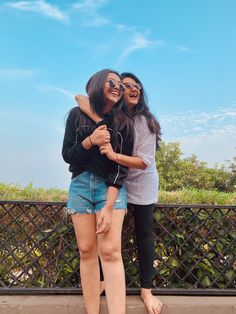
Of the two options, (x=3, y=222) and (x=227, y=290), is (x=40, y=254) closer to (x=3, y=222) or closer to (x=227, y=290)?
(x=3, y=222)

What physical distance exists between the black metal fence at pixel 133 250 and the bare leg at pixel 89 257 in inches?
20.2

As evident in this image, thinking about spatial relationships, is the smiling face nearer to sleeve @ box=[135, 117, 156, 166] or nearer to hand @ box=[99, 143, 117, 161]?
sleeve @ box=[135, 117, 156, 166]

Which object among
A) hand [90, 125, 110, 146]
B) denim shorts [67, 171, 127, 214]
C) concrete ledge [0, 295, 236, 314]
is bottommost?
concrete ledge [0, 295, 236, 314]

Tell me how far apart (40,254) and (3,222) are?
0.40 metres

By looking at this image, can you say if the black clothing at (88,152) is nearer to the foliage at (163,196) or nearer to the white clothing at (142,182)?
the white clothing at (142,182)

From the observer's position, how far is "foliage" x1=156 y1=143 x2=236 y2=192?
17578mm

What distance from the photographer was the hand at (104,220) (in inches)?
84.1

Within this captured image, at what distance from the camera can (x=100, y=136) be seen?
2127 mm

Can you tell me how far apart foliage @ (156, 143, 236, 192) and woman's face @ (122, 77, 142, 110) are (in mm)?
14735

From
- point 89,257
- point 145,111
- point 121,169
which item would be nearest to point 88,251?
point 89,257

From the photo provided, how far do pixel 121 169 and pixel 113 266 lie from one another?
59 cm

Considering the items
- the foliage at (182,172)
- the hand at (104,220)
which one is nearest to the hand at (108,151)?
the hand at (104,220)

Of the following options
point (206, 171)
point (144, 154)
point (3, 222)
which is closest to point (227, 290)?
point (144, 154)

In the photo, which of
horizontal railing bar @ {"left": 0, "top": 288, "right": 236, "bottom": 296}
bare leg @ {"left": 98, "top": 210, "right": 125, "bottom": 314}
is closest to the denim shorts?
bare leg @ {"left": 98, "top": 210, "right": 125, "bottom": 314}
